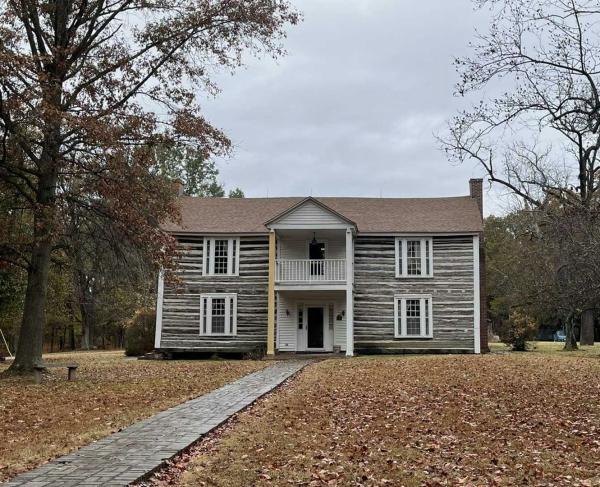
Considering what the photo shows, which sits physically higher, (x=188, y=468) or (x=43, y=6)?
(x=43, y=6)

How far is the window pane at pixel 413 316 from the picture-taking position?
29062mm

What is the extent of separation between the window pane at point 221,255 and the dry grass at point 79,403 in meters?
8.26

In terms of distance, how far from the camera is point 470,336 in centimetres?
2878

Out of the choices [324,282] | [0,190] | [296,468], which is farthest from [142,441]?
[324,282]

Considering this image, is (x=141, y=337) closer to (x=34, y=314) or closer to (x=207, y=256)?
(x=207, y=256)

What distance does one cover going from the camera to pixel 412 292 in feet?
95.6

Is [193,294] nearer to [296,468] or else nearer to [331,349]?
[331,349]

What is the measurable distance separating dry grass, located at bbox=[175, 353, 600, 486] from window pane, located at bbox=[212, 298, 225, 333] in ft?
44.0

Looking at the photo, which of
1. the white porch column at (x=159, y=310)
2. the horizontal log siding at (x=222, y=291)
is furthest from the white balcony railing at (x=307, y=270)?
the white porch column at (x=159, y=310)

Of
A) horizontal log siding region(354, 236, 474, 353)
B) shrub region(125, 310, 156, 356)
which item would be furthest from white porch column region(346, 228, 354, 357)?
shrub region(125, 310, 156, 356)

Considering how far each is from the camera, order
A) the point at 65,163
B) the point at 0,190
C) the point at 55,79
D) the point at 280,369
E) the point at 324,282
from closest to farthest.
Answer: the point at 55,79 < the point at 65,163 < the point at 0,190 < the point at 280,369 < the point at 324,282

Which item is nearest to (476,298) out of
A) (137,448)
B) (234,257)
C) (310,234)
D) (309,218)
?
(310,234)

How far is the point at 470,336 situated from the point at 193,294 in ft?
39.5

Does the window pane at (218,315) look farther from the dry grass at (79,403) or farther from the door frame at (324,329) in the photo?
the dry grass at (79,403)
